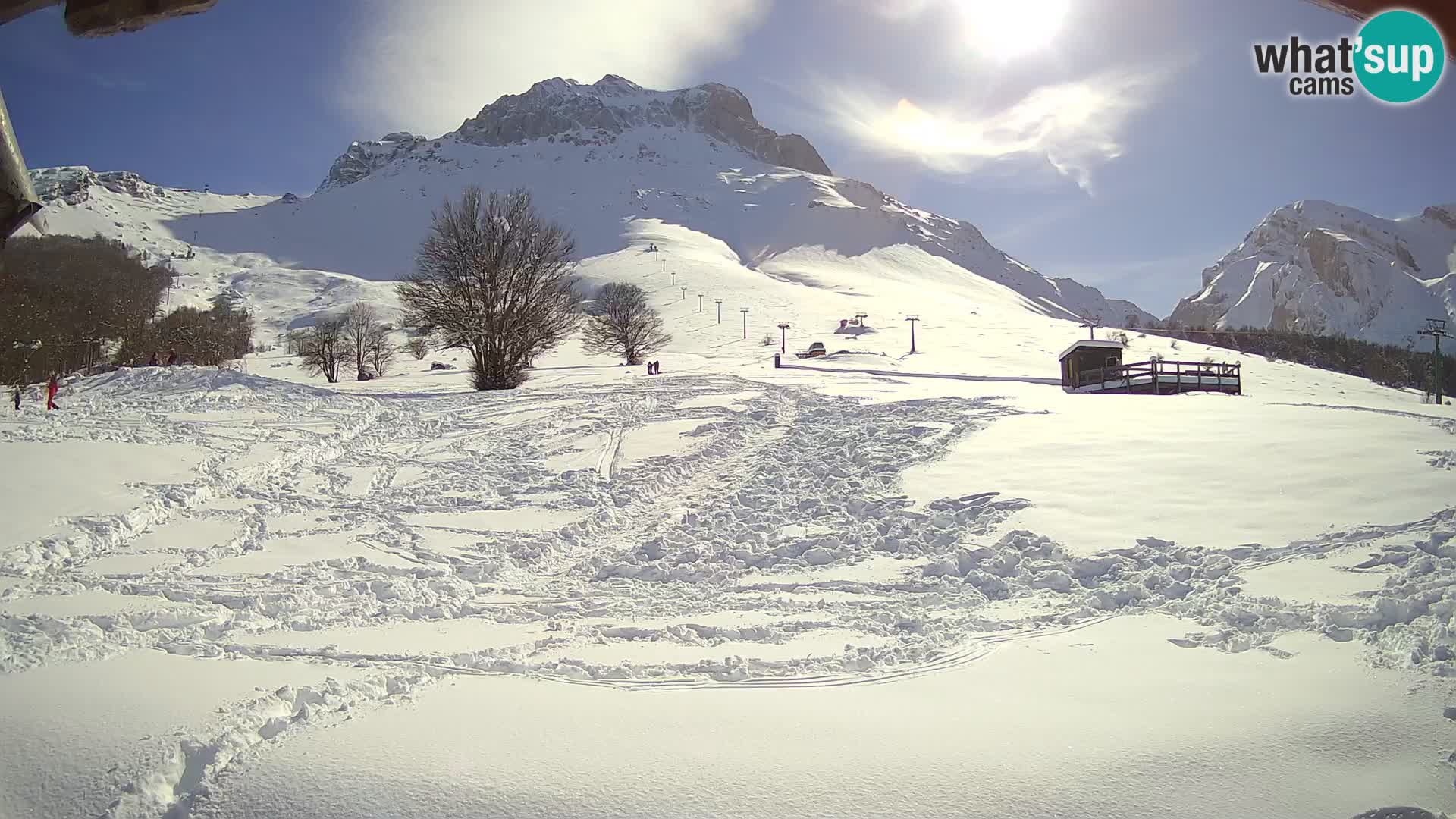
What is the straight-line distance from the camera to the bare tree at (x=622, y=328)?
158 ft

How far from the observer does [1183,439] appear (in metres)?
10.4

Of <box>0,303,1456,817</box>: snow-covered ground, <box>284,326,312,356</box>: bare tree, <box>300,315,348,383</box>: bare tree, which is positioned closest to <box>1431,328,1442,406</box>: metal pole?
<box>0,303,1456,817</box>: snow-covered ground

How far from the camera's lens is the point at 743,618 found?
5844 millimetres

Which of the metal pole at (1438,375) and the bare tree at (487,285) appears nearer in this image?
the bare tree at (487,285)

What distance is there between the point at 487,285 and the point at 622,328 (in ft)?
73.5

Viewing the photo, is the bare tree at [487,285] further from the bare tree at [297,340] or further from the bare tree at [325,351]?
the bare tree at [297,340]

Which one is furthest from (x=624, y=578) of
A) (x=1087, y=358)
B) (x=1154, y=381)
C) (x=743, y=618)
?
(x=1087, y=358)

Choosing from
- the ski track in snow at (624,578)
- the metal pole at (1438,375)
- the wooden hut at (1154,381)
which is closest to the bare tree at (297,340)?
the ski track in snow at (624,578)

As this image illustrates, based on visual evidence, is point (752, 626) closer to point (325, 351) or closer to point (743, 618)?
point (743, 618)

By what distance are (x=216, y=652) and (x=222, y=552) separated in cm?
313

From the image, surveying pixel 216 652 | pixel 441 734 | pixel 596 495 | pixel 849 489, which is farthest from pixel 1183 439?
pixel 216 652

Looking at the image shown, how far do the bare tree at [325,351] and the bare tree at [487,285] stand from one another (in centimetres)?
2655

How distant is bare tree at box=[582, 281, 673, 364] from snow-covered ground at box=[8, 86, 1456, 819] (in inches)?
1331

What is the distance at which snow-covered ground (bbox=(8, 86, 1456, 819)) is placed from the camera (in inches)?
136
